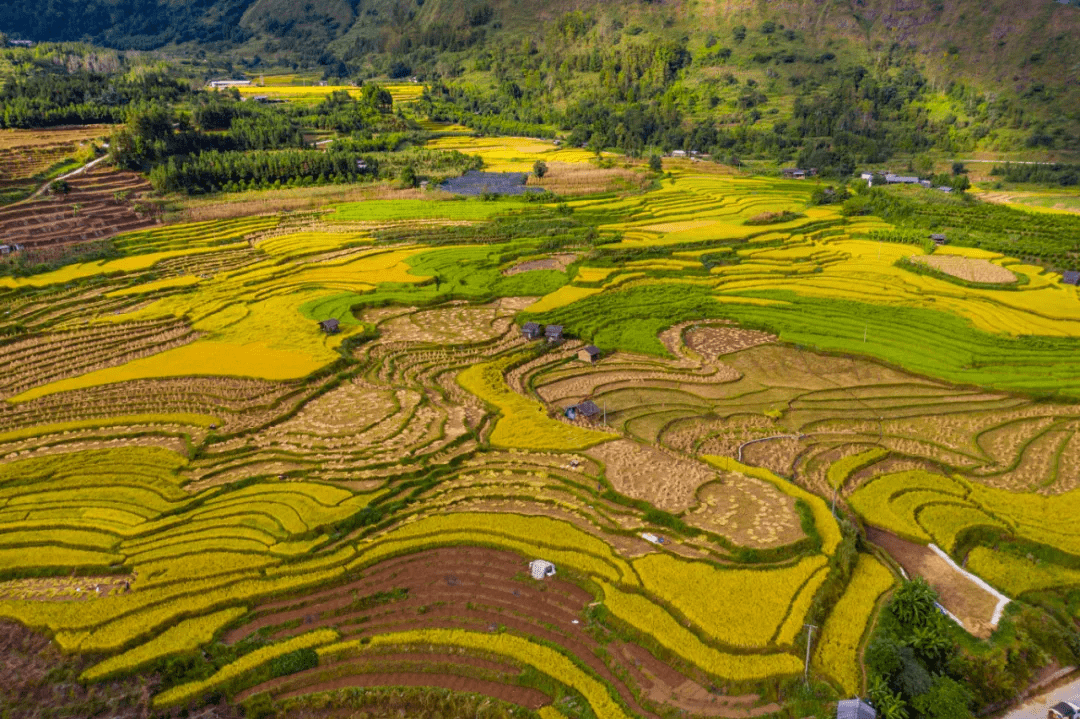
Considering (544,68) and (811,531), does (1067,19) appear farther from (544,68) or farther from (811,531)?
(811,531)

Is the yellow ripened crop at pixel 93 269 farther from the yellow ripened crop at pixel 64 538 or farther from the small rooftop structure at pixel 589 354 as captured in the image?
the small rooftop structure at pixel 589 354

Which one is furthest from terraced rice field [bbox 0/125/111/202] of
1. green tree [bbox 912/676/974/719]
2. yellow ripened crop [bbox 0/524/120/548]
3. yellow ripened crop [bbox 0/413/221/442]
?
green tree [bbox 912/676/974/719]

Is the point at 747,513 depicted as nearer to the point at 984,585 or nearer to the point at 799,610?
the point at 799,610

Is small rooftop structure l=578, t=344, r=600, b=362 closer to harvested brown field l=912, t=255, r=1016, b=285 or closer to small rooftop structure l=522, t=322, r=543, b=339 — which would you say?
small rooftop structure l=522, t=322, r=543, b=339

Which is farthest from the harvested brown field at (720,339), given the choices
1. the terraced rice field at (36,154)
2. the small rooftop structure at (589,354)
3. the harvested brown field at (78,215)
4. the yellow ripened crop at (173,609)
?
the terraced rice field at (36,154)

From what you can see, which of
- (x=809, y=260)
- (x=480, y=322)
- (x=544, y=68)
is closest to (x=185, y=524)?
(x=480, y=322)

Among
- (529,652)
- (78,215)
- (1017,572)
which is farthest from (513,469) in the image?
(78,215)
